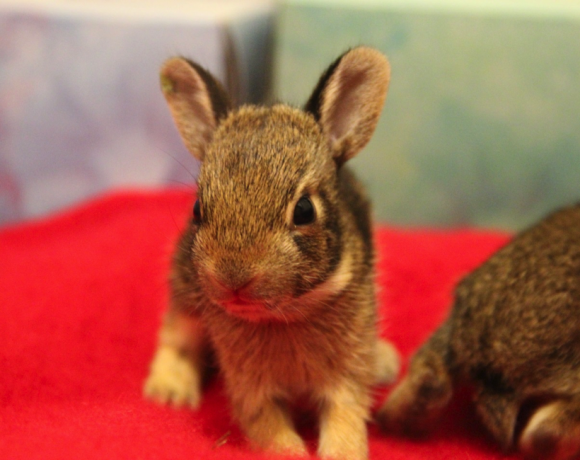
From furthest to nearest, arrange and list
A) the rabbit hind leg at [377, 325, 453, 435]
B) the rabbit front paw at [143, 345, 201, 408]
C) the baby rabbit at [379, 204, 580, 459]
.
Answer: the rabbit front paw at [143, 345, 201, 408]
the rabbit hind leg at [377, 325, 453, 435]
the baby rabbit at [379, 204, 580, 459]

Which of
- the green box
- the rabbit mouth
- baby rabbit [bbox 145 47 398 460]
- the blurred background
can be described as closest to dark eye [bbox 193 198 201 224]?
baby rabbit [bbox 145 47 398 460]

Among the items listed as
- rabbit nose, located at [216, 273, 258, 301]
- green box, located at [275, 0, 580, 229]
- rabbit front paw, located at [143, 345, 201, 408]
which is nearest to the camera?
rabbit nose, located at [216, 273, 258, 301]

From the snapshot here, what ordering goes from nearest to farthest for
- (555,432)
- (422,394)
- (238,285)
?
(238,285)
(555,432)
(422,394)

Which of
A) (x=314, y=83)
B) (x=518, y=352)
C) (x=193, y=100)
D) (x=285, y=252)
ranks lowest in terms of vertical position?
(x=518, y=352)

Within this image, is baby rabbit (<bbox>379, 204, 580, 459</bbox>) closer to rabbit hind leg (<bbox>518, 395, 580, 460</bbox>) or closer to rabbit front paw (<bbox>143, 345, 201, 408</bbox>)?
rabbit hind leg (<bbox>518, 395, 580, 460</bbox>)

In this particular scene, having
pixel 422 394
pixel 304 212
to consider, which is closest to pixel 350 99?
pixel 304 212

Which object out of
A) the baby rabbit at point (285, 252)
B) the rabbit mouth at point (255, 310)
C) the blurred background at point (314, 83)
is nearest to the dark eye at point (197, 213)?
the baby rabbit at point (285, 252)

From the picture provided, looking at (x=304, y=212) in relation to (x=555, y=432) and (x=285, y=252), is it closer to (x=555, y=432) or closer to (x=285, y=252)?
(x=285, y=252)

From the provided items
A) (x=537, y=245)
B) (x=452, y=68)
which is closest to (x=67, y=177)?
(x=452, y=68)

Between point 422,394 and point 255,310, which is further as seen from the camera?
point 422,394
